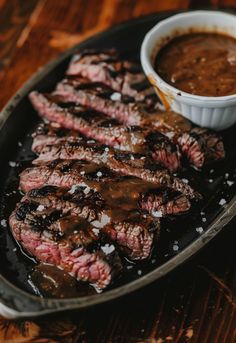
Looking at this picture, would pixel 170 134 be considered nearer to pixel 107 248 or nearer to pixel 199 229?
pixel 199 229

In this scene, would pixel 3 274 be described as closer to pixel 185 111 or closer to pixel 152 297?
pixel 152 297

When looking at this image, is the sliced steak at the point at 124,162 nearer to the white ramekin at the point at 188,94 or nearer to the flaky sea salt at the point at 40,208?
the flaky sea salt at the point at 40,208

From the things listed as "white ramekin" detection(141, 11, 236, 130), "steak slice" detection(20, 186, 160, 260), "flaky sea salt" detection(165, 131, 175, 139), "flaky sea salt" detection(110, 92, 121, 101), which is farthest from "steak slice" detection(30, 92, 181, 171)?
"steak slice" detection(20, 186, 160, 260)

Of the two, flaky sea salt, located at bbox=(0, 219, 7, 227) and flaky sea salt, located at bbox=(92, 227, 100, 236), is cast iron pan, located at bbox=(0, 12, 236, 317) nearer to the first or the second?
flaky sea salt, located at bbox=(0, 219, 7, 227)

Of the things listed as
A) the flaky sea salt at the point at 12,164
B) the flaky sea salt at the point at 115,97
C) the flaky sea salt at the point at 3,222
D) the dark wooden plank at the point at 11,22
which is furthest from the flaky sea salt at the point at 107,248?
the dark wooden plank at the point at 11,22

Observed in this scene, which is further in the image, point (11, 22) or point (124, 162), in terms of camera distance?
point (11, 22)

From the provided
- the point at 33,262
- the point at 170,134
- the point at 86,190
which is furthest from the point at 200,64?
the point at 33,262

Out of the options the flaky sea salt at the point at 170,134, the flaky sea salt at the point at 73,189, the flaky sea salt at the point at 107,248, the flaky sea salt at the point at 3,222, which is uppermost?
the flaky sea salt at the point at 73,189
